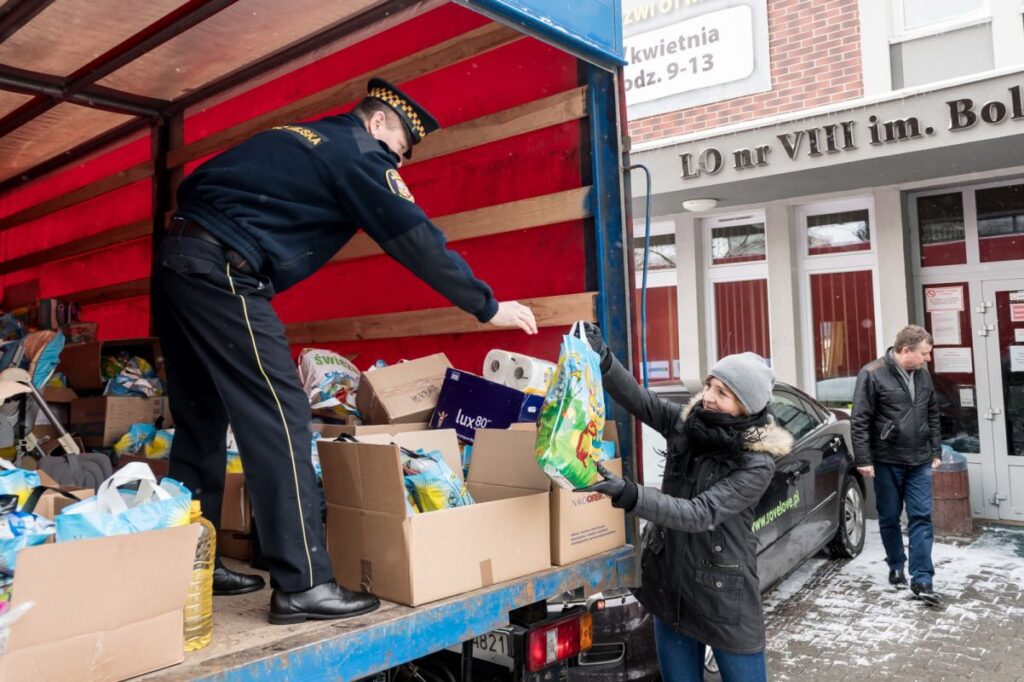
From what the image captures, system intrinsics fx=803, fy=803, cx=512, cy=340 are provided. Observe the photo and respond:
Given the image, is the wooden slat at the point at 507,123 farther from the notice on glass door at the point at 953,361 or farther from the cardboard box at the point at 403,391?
the notice on glass door at the point at 953,361

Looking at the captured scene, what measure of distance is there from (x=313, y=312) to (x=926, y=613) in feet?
14.7

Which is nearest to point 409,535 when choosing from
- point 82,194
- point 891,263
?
point 82,194

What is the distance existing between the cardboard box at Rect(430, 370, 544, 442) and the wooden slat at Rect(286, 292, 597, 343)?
0.33 meters

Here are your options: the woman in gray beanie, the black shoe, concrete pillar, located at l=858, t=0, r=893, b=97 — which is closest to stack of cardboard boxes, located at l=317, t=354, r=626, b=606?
the woman in gray beanie

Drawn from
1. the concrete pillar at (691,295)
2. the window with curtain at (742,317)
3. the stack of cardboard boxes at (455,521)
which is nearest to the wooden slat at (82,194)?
the stack of cardboard boxes at (455,521)

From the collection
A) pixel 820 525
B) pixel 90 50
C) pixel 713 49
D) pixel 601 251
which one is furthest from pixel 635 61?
pixel 601 251

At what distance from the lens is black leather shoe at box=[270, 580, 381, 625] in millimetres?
2119

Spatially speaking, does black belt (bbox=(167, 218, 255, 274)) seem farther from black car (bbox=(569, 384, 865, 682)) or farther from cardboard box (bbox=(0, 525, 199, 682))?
black car (bbox=(569, 384, 865, 682))

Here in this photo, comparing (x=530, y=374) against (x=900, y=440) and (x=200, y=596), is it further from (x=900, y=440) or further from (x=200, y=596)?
(x=900, y=440)

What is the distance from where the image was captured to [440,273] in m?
2.45

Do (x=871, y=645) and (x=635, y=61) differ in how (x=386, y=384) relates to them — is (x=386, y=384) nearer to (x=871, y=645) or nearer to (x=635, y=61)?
(x=871, y=645)

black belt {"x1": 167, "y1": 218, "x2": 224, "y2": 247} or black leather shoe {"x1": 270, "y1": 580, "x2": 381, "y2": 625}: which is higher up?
black belt {"x1": 167, "y1": 218, "x2": 224, "y2": 247}

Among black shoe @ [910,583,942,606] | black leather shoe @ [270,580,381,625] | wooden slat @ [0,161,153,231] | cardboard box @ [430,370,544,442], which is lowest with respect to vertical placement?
black shoe @ [910,583,942,606]

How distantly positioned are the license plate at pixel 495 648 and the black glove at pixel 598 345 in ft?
3.09
